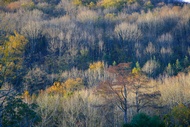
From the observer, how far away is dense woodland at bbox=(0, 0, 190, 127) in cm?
1903

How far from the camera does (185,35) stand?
50.3 metres

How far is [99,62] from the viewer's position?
40.5 metres

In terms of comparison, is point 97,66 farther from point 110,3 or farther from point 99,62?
point 110,3

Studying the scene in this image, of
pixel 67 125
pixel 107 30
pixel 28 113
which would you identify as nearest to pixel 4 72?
pixel 28 113

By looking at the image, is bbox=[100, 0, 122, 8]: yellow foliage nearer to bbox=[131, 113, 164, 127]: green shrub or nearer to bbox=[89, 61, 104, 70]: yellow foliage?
bbox=[89, 61, 104, 70]: yellow foliage

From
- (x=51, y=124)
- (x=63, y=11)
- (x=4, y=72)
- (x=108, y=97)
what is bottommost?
(x=51, y=124)

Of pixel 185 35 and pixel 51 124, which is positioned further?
pixel 185 35

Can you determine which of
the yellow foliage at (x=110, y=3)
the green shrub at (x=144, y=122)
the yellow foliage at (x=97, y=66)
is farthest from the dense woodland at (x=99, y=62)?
the yellow foliage at (x=110, y=3)

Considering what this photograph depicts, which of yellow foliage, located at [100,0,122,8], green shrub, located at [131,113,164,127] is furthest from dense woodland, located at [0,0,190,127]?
yellow foliage, located at [100,0,122,8]

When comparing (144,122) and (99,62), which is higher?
(144,122)

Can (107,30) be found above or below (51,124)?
above

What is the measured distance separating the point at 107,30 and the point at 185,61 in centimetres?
1718

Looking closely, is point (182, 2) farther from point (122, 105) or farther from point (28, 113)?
point (28, 113)

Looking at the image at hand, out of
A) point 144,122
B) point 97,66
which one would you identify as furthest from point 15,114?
point 97,66
